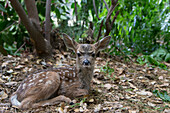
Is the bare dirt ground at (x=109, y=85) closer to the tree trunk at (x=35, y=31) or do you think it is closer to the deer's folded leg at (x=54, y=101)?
the deer's folded leg at (x=54, y=101)

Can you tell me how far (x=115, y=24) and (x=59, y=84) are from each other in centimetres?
299

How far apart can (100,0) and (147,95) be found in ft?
12.3

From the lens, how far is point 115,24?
557cm

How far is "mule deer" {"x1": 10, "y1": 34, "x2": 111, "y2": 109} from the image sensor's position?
3.10 m

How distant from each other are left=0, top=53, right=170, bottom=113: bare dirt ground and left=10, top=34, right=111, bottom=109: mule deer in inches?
6.1

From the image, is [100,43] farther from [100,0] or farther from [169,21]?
[169,21]

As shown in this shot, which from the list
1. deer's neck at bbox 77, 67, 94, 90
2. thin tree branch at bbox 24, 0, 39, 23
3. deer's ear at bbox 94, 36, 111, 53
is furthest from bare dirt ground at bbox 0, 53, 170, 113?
thin tree branch at bbox 24, 0, 39, 23

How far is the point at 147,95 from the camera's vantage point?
351 cm

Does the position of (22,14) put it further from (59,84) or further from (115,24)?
(115,24)

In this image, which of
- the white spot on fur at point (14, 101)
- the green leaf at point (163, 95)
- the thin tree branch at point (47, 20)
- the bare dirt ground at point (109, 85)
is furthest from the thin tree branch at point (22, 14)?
the green leaf at point (163, 95)

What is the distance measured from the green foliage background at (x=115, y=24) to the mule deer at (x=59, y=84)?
1.53 metres

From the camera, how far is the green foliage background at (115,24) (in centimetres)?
489

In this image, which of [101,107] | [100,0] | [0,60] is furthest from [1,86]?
[100,0]

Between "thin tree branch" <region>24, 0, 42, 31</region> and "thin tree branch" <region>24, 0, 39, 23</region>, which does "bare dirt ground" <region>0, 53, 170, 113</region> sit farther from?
"thin tree branch" <region>24, 0, 39, 23</region>
